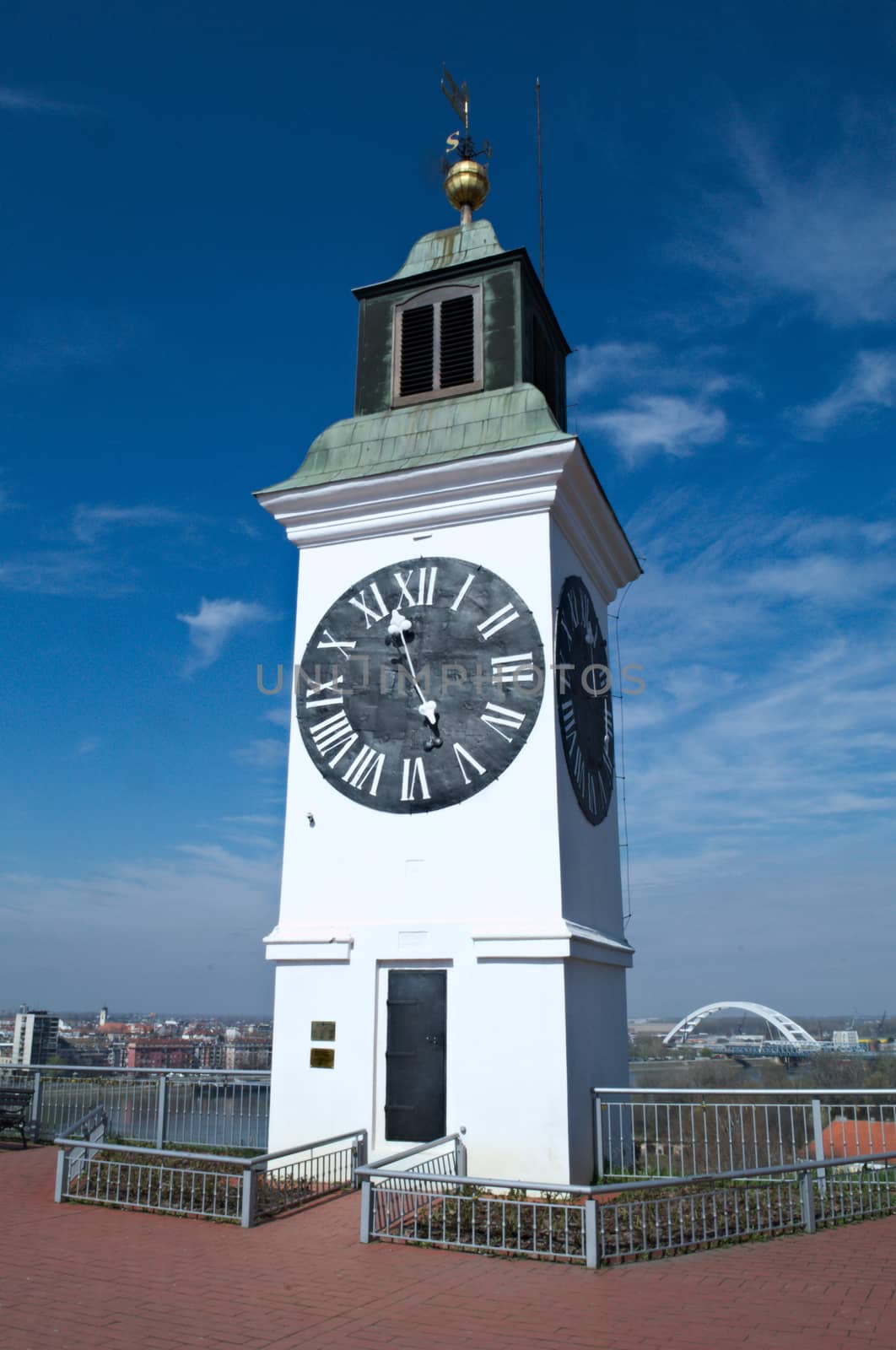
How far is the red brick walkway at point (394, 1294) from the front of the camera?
17.9 feet

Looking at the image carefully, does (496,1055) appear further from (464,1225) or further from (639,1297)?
(639,1297)

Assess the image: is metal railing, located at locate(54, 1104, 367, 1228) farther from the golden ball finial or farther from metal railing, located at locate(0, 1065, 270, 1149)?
the golden ball finial

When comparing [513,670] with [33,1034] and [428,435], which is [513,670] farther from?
[33,1034]

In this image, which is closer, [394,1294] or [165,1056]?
[394,1294]

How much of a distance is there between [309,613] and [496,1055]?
552 cm

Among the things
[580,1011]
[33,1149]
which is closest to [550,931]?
[580,1011]

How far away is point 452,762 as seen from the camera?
1130cm

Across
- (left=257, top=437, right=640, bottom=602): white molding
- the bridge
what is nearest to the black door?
(left=257, top=437, right=640, bottom=602): white molding

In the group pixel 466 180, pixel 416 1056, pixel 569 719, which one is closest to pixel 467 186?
pixel 466 180

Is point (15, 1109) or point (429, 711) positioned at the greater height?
point (429, 711)

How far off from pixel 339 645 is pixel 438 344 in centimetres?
421

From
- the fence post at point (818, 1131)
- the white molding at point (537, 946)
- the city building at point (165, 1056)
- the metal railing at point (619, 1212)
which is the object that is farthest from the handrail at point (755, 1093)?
the city building at point (165, 1056)

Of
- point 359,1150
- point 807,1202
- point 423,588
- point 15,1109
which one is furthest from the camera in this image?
point 15,1109

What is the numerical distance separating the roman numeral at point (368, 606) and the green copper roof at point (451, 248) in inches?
180
